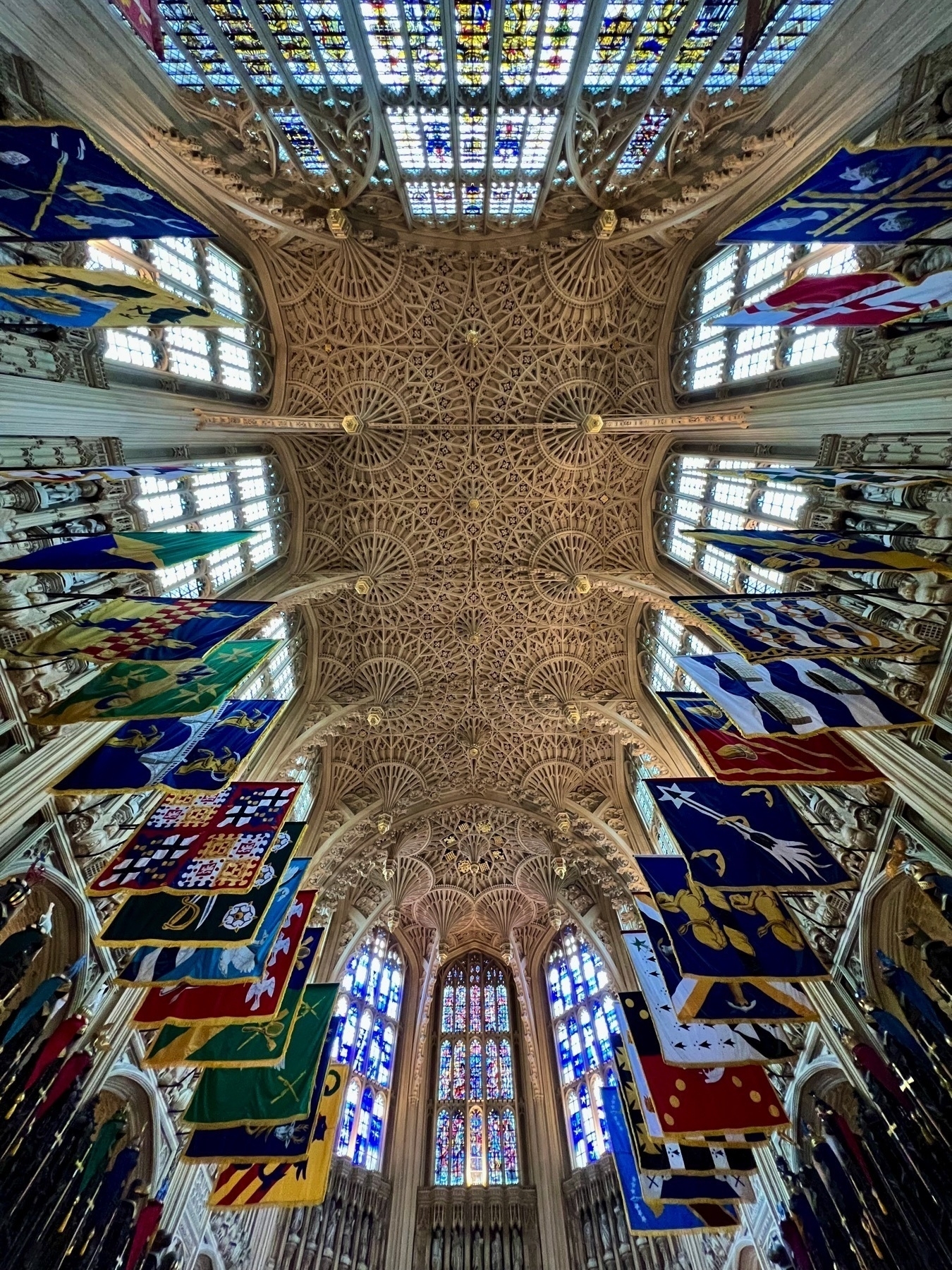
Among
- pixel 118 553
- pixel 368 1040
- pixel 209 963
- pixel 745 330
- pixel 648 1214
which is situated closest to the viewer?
pixel 118 553

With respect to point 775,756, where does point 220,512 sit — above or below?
above

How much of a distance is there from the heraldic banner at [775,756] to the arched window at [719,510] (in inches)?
162

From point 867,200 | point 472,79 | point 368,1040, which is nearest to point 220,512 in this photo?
point 472,79

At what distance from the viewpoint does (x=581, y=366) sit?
2002 centimetres

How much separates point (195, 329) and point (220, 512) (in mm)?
4741

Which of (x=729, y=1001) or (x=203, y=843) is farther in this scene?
(x=203, y=843)

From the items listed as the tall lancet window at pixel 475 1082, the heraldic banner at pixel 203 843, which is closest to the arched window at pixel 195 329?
the heraldic banner at pixel 203 843

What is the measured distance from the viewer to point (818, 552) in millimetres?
8789

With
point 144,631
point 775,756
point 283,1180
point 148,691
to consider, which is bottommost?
point 283,1180

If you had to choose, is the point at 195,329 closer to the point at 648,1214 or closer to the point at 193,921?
the point at 193,921

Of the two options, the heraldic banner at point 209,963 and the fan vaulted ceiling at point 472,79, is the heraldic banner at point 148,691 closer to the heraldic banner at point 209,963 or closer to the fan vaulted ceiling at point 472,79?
the heraldic banner at point 209,963

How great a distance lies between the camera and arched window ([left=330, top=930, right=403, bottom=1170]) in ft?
60.2

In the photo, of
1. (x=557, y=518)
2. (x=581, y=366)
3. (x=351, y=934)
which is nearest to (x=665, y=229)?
(x=581, y=366)

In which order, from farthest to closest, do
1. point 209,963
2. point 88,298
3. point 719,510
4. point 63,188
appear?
point 719,510
point 209,963
point 88,298
point 63,188
